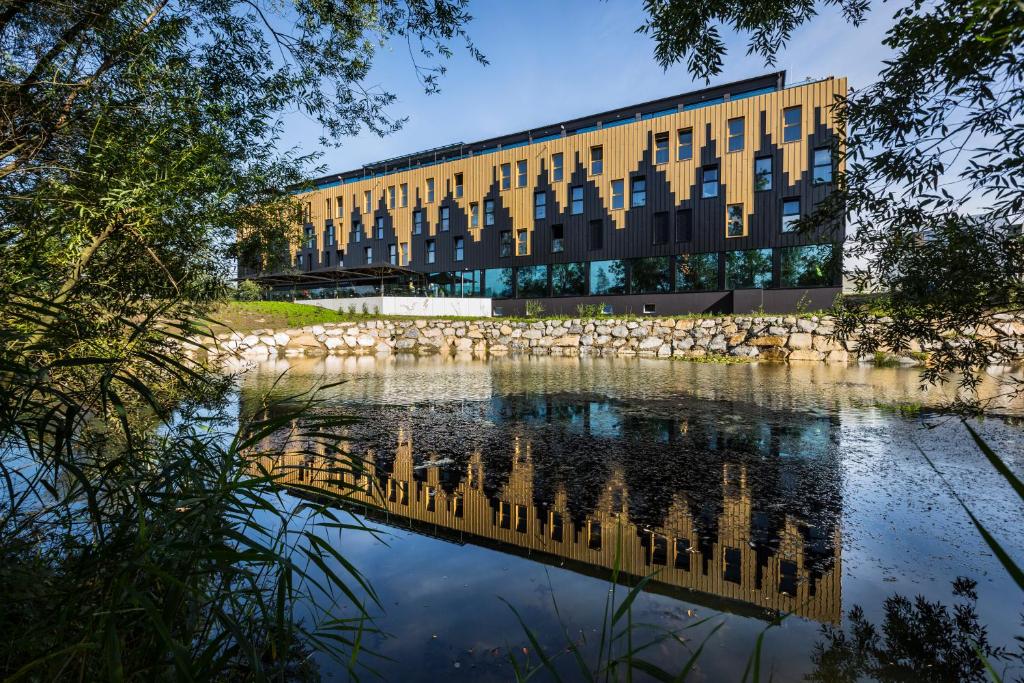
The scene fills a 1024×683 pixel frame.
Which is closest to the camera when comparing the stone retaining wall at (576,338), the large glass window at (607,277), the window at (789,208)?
the stone retaining wall at (576,338)

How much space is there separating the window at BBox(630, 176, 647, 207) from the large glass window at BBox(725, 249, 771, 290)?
16.3 ft

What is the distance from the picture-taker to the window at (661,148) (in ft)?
80.4

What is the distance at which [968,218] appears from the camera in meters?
3.19

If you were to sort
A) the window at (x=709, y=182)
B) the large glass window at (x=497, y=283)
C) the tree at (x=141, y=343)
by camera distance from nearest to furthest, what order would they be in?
the tree at (x=141, y=343) → the window at (x=709, y=182) → the large glass window at (x=497, y=283)

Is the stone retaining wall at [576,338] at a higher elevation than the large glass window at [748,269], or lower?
lower

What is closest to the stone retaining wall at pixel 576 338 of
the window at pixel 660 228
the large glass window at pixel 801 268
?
the large glass window at pixel 801 268

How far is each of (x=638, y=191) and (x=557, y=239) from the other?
190 inches

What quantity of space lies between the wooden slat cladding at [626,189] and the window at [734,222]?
18cm

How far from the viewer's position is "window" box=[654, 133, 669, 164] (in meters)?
24.5

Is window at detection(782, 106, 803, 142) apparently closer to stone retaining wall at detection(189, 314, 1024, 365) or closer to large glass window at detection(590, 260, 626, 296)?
large glass window at detection(590, 260, 626, 296)

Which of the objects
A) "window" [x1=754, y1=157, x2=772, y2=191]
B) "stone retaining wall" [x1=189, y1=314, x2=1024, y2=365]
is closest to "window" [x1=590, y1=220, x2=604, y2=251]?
"window" [x1=754, y1=157, x2=772, y2=191]

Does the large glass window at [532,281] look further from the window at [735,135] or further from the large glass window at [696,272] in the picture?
the window at [735,135]

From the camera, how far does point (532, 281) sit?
91.8ft

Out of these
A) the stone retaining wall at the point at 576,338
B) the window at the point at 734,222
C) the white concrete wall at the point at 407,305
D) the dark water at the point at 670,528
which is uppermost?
the window at the point at 734,222
